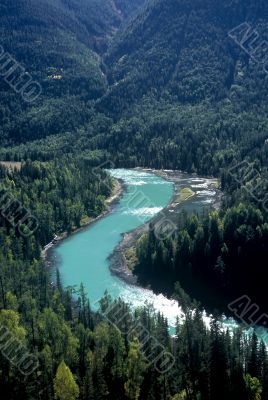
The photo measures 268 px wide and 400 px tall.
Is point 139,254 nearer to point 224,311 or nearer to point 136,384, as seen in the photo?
point 224,311

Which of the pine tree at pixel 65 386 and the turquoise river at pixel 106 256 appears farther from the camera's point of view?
the turquoise river at pixel 106 256

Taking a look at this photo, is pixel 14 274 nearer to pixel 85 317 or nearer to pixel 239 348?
pixel 85 317

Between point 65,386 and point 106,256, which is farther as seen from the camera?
point 106,256

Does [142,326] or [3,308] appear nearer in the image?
[142,326]

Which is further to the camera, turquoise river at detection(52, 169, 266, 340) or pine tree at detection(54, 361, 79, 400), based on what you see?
turquoise river at detection(52, 169, 266, 340)

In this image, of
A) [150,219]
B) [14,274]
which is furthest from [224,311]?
[150,219]

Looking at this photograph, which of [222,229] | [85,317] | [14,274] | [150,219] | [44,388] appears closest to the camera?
[44,388]

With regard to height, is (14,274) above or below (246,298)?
above

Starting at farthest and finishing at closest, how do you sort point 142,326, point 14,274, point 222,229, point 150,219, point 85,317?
point 150,219, point 222,229, point 14,274, point 85,317, point 142,326

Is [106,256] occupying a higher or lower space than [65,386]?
lower
